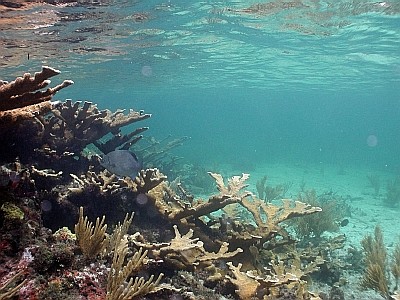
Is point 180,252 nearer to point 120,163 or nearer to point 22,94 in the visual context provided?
point 120,163

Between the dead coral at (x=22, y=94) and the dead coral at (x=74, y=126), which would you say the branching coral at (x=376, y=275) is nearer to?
the dead coral at (x=74, y=126)

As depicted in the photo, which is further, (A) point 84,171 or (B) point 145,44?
(B) point 145,44

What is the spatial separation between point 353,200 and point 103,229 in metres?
23.3

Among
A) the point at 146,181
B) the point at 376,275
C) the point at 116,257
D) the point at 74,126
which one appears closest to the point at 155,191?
the point at 146,181

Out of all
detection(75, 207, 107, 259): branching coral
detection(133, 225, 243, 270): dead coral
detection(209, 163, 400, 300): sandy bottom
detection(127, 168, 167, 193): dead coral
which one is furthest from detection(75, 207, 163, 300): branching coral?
detection(209, 163, 400, 300): sandy bottom

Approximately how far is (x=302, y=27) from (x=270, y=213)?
16219mm

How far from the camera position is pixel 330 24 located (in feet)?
61.4

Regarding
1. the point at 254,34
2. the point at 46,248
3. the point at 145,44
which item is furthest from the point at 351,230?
the point at 145,44

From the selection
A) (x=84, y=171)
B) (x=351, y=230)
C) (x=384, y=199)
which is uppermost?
(x=84, y=171)

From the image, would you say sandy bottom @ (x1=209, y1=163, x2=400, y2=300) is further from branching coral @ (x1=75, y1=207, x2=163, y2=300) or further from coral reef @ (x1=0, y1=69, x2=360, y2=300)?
branching coral @ (x1=75, y1=207, x2=163, y2=300)

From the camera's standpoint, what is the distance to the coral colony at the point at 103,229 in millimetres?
3172

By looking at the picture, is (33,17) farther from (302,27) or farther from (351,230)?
(351,230)

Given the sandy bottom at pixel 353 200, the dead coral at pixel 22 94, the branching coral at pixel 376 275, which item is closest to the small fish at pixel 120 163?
the dead coral at pixel 22 94

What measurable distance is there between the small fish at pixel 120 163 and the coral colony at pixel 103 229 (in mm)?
110
